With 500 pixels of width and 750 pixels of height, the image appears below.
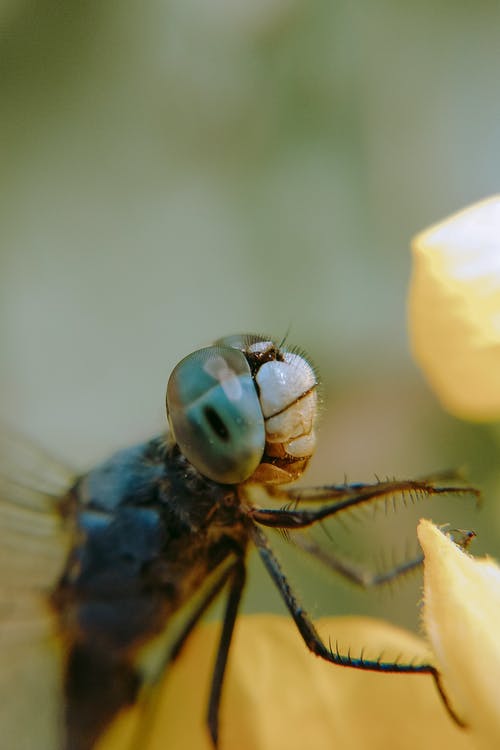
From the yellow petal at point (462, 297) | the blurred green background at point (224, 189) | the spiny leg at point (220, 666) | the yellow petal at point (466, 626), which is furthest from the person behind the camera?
the blurred green background at point (224, 189)

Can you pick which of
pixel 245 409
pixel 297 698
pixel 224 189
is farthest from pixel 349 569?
pixel 224 189

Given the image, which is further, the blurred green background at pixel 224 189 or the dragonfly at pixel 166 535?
the blurred green background at pixel 224 189

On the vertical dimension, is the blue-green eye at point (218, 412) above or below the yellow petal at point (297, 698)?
above

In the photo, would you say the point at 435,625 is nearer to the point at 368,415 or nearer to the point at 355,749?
the point at 355,749

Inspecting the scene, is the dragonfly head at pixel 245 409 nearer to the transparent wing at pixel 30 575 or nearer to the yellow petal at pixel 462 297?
the yellow petal at pixel 462 297

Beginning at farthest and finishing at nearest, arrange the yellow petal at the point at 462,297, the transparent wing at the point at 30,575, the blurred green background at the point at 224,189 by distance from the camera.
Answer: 1. the blurred green background at the point at 224,189
2. the transparent wing at the point at 30,575
3. the yellow petal at the point at 462,297

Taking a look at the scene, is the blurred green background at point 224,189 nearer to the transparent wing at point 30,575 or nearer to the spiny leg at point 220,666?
the transparent wing at point 30,575

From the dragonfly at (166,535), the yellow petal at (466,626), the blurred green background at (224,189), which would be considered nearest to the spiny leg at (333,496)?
the dragonfly at (166,535)

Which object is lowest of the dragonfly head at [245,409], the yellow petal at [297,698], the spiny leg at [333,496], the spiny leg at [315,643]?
the yellow petal at [297,698]
